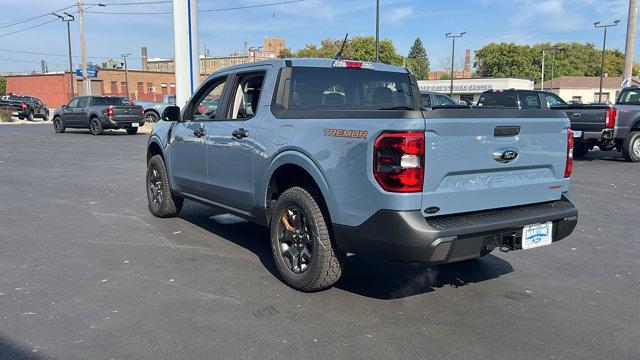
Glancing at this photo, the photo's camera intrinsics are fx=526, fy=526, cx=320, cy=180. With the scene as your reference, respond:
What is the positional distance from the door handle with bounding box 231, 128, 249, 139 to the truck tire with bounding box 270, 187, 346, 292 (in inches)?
31.2

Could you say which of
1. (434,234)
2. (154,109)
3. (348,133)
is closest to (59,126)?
(154,109)

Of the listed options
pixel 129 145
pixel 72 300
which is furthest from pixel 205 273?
pixel 129 145

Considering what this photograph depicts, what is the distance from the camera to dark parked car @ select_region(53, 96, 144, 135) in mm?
23047

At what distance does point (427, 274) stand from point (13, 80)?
83.1m

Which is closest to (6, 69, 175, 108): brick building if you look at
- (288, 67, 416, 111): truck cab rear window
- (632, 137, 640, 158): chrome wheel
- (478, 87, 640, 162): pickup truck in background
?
(478, 87, 640, 162): pickup truck in background

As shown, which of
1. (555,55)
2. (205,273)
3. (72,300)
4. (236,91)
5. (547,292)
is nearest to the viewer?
(72,300)

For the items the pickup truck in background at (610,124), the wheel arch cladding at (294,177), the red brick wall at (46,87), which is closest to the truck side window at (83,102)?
the pickup truck in background at (610,124)

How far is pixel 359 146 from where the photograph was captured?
368 centimetres

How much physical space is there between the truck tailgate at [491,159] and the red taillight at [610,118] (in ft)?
34.7

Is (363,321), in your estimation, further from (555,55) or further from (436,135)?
(555,55)

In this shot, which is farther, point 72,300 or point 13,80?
point 13,80

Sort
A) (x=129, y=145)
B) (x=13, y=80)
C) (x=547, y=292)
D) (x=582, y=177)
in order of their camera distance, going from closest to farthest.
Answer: (x=547, y=292), (x=582, y=177), (x=129, y=145), (x=13, y=80)

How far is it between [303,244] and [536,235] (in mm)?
1852

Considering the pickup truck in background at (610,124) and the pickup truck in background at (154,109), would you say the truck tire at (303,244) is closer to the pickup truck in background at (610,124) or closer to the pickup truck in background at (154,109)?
the pickup truck in background at (610,124)
